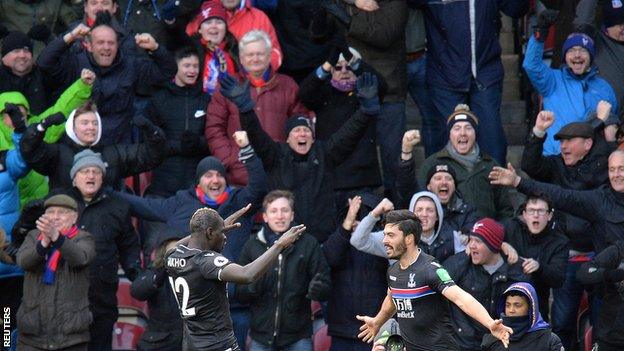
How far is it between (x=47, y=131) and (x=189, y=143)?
4.75 feet

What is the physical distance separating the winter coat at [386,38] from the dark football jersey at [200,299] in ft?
13.9

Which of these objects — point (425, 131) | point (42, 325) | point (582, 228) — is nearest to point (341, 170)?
point (425, 131)

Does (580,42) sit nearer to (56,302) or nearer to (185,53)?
(185,53)

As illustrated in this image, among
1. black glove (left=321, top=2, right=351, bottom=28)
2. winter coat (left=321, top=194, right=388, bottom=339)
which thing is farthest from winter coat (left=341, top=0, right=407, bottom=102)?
winter coat (left=321, top=194, right=388, bottom=339)

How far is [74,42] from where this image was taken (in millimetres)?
16812

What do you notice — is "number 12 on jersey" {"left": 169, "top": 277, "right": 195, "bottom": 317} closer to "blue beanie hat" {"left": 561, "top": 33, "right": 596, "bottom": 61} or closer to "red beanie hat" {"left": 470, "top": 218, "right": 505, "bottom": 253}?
"red beanie hat" {"left": 470, "top": 218, "right": 505, "bottom": 253}

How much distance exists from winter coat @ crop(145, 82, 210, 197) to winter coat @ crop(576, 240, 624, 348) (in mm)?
4312

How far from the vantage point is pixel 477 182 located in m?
15.7

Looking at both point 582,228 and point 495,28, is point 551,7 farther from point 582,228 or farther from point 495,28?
point 582,228

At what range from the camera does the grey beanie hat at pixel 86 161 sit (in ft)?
50.3

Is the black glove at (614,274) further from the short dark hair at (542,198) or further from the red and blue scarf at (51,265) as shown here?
the red and blue scarf at (51,265)

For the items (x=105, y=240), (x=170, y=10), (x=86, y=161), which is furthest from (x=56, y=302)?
(x=170, y=10)

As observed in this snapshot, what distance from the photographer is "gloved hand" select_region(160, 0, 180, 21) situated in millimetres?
17125

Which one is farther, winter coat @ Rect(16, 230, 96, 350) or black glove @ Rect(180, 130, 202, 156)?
black glove @ Rect(180, 130, 202, 156)
